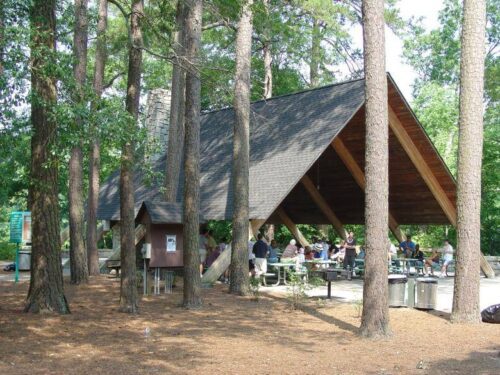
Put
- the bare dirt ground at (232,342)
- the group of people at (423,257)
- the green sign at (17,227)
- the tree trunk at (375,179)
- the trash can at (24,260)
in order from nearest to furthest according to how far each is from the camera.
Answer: the bare dirt ground at (232,342)
the tree trunk at (375,179)
the green sign at (17,227)
the group of people at (423,257)
the trash can at (24,260)

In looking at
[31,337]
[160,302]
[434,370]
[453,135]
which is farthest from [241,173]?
[453,135]

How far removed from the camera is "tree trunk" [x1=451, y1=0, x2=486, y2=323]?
10.2m

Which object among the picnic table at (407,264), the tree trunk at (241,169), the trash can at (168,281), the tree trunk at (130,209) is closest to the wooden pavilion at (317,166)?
the tree trunk at (241,169)

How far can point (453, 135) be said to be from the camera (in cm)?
3488

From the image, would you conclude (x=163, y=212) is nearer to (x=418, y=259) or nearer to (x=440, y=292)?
(x=440, y=292)

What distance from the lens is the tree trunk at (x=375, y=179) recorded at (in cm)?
889

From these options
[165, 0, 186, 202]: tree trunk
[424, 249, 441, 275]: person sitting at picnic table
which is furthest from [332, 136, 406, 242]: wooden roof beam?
[165, 0, 186, 202]: tree trunk

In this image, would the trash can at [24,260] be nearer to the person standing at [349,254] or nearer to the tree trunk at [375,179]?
the person standing at [349,254]

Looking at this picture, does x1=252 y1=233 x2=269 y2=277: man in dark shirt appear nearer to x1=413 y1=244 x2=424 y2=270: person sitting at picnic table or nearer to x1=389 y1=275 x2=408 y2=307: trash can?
x1=389 y1=275 x2=408 y2=307: trash can

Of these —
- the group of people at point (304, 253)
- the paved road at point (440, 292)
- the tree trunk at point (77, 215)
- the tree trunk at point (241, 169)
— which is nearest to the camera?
the paved road at point (440, 292)

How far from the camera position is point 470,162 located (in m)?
10.4

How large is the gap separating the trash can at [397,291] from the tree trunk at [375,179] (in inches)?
131

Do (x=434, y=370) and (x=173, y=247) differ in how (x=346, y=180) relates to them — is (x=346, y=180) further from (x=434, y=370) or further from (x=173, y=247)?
(x=434, y=370)

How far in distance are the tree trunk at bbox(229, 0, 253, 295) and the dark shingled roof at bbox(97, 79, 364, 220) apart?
0.55 metres
